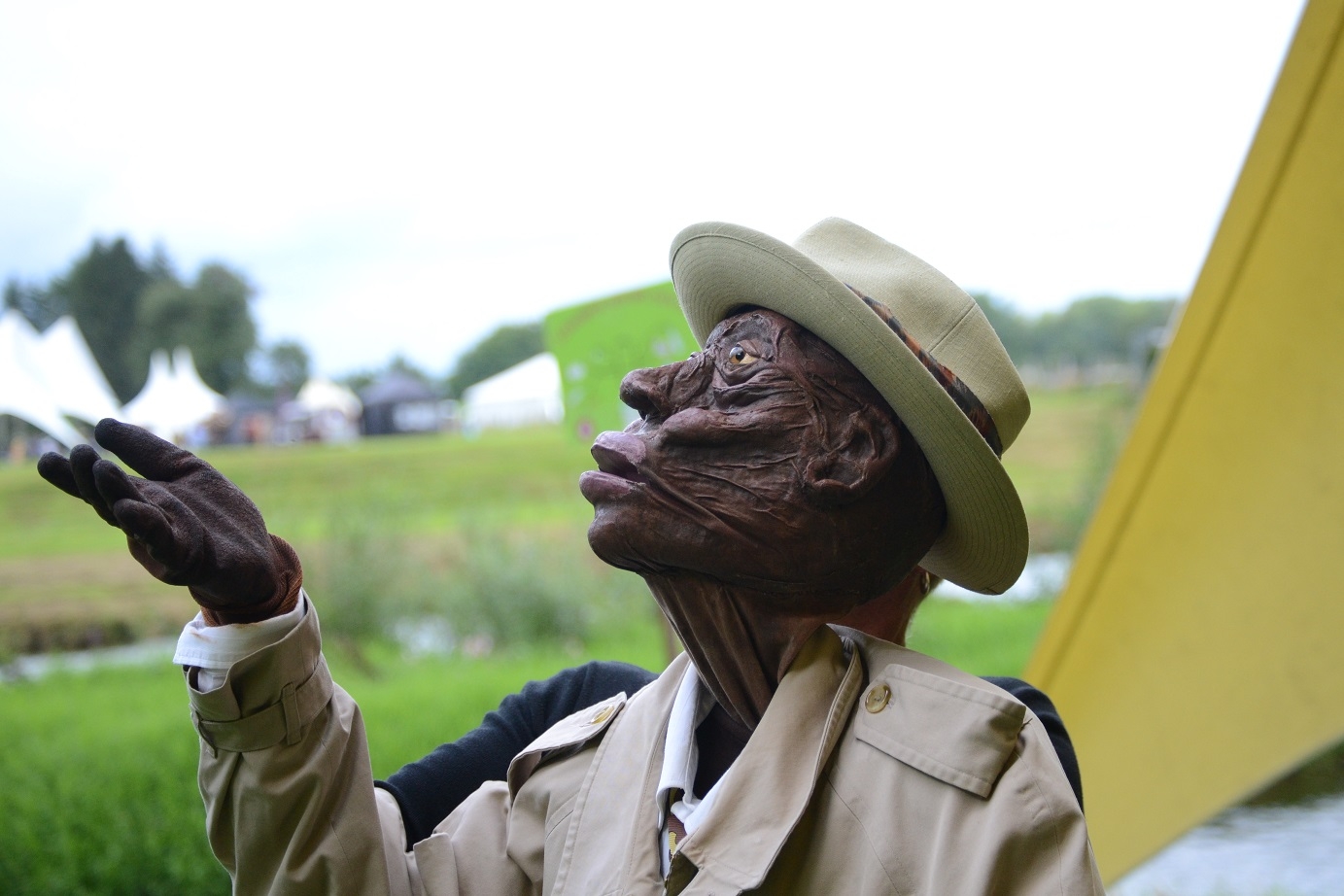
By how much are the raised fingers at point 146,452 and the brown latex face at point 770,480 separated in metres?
0.42

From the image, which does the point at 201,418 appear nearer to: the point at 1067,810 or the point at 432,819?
the point at 432,819

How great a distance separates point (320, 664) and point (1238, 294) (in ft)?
7.48

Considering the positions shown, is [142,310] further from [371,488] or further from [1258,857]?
[1258,857]

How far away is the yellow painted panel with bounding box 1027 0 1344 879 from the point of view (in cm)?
245

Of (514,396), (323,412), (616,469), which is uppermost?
(616,469)

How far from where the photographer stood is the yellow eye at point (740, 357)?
122 centimetres

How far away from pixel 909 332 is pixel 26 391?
3.36 meters

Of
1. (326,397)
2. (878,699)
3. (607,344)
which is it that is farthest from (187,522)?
(326,397)

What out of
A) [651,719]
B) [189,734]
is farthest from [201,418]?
[651,719]

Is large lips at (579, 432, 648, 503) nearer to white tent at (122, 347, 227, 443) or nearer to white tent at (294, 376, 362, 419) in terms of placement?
white tent at (122, 347, 227, 443)

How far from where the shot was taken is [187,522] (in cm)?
109

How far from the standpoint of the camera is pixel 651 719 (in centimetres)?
133

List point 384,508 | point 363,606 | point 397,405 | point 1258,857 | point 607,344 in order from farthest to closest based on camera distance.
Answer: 1. point 397,405
2. point 384,508
3. point 363,606
4. point 1258,857
5. point 607,344

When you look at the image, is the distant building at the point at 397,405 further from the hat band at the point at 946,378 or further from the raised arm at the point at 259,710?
the hat band at the point at 946,378
